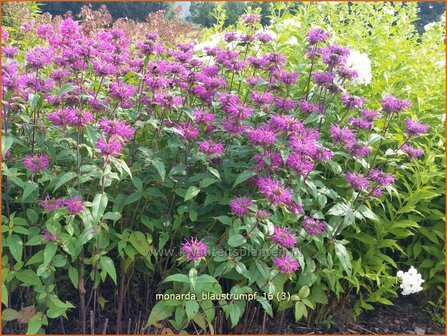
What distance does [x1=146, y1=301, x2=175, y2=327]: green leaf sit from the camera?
2023 millimetres

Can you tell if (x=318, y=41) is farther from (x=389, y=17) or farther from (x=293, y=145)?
(x=389, y=17)

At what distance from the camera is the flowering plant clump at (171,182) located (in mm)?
1946

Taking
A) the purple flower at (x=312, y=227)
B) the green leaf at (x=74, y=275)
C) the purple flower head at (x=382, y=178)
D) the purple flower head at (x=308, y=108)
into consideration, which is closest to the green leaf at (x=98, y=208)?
the green leaf at (x=74, y=275)

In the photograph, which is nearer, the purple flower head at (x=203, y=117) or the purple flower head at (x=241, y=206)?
the purple flower head at (x=241, y=206)

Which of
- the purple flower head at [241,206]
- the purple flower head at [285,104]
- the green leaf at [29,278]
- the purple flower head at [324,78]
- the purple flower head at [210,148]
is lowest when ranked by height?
the green leaf at [29,278]

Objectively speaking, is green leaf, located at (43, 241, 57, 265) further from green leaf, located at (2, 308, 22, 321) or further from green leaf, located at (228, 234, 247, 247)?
green leaf, located at (228, 234, 247, 247)

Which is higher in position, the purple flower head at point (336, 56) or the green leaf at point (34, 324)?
the purple flower head at point (336, 56)

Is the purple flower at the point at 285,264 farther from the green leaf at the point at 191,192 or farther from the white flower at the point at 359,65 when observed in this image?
the white flower at the point at 359,65

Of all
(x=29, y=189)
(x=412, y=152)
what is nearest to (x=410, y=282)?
(x=412, y=152)

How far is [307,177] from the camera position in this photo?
82.5 inches

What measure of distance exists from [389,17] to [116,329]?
2.50 metres

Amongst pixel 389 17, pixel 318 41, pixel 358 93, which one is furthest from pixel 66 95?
pixel 389 17

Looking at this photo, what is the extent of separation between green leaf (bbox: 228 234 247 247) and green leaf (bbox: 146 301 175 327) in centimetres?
40

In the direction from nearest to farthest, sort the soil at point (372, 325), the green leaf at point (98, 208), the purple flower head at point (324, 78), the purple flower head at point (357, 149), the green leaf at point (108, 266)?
the green leaf at point (98, 208), the green leaf at point (108, 266), the purple flower head at point (357, 149), the purple flower head at point (324, 78), the soil at point (372, 325)
